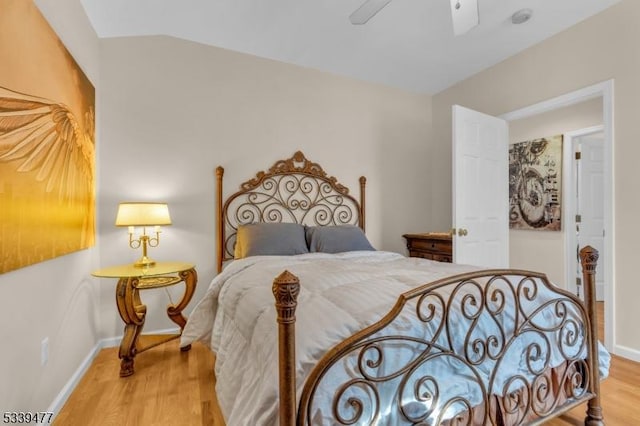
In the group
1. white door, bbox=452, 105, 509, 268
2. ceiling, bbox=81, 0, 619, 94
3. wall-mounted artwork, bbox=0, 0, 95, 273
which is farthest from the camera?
white door, bbox=452, 105, 509, 268

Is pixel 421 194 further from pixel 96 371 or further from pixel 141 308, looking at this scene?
pixel 96 371

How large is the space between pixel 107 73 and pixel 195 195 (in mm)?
1202

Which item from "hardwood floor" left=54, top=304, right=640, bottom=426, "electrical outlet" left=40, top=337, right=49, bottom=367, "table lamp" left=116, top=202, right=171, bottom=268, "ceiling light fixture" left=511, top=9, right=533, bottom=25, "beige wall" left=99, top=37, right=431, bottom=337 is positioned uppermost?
"ceiling light fixture" left=511, top=9, right=533, bottom=25

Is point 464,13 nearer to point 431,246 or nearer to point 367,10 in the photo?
point 367,10

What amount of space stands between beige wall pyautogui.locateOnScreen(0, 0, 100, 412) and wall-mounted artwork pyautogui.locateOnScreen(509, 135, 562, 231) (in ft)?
14.6

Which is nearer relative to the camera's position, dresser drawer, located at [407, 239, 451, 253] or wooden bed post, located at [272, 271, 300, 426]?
wooden bed post, located at [272, 271, 300, 426]

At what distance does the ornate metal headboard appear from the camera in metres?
3.07

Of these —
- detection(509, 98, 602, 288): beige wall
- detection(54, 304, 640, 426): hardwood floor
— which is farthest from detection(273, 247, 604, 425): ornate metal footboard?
detection(509, 98, 602, 288): beige wall

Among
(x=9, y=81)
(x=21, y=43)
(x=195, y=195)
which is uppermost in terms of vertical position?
(x=21, y=43)

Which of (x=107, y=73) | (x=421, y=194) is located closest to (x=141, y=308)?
(x=107, y=73)

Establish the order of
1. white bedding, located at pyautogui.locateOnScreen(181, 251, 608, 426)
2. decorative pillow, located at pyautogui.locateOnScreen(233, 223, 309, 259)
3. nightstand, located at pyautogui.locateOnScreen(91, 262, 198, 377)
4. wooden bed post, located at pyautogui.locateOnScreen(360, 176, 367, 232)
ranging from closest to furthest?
1. white bedding, located at pyautogui.locateOnScreen(181, 251, 608, 426)
2. nightstand, located at pyautogui.locateOnScreen(91, 262, 198, 377)
3. decorative pillow, located at pyautogui.locateOnScreen(233, 223, 309, 259)
4. wooden bed post, located at pyautogui.locateOnScreen(360, 176, 367, 232)

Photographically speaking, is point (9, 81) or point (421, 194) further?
point (421, 194)

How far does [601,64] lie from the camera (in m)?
2.57

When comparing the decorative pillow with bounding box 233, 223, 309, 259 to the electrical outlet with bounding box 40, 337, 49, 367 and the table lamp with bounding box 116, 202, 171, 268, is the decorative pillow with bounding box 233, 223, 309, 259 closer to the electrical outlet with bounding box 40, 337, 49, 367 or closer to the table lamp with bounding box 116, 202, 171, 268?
the table lamp with bounding box 116, 202, 171, 268
